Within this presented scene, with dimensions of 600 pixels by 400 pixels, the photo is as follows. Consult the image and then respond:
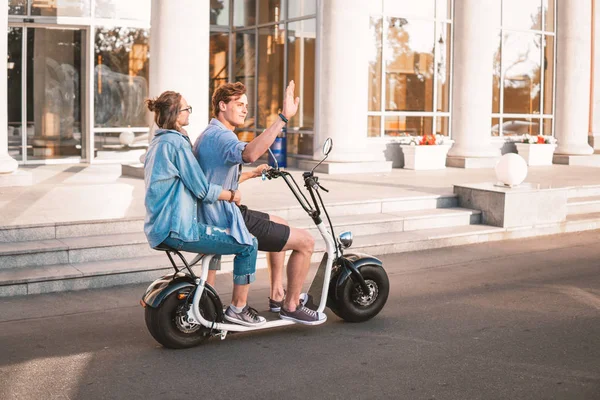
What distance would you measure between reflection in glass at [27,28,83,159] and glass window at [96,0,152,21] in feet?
2.35

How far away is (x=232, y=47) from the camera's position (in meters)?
21.0

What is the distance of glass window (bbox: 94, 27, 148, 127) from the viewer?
18.4 m

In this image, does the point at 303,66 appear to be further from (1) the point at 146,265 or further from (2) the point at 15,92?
(1) the point at 146,265

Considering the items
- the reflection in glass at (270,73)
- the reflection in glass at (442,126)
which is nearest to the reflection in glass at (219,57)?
the reflection in glass at (270,73)

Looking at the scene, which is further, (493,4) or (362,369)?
(493,4)

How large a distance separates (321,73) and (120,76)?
4811 millimetres

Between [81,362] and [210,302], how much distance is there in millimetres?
961

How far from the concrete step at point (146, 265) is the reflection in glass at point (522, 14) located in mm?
11647

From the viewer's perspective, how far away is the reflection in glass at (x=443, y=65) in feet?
65.8

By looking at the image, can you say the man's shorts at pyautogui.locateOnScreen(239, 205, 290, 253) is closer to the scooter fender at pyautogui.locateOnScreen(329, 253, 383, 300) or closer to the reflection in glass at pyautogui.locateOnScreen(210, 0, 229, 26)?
the scooter fender at pyautogui.locateOnScreen(329, 253, 383, 300)

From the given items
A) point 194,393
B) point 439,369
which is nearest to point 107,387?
point 194,393

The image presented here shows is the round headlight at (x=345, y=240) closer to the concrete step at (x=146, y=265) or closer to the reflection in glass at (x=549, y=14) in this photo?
the concrete step at (x=146, y=265)

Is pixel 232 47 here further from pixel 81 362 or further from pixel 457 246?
pixel 81 362

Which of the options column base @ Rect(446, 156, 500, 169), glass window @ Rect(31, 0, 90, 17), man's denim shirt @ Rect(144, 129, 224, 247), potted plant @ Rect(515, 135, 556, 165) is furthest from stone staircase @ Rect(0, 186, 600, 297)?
glass window @ Rect(31, 0, 90, 17)
